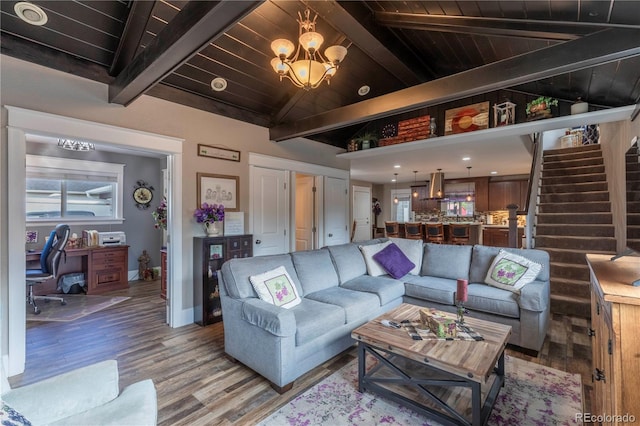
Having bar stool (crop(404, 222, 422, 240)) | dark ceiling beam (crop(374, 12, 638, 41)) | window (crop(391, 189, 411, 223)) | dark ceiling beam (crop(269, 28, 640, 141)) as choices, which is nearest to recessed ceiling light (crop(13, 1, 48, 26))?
dark ceiling beam (crop(269, 28, 640, 141))

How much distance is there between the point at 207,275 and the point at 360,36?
3.17m

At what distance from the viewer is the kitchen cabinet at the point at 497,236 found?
7398 mm

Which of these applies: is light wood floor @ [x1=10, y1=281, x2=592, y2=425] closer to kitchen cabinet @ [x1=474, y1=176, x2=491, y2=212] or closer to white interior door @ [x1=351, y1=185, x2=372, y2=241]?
kitchen cabinet @ [x1=474, y1=176, x2=491, y2=212]

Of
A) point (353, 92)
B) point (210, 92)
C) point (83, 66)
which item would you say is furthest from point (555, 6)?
point (83, 66)

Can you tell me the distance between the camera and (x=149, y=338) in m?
2.99

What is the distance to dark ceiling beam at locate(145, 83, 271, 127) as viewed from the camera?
10.5 ft

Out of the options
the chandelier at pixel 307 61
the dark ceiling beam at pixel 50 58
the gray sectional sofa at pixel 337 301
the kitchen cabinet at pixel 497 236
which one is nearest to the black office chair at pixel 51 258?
the dark ceiling beam at pixel 50 58

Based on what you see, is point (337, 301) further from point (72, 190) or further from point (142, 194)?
point (72, 190)

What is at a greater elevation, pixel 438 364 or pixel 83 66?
pixel 83 66

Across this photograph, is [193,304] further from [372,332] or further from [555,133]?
[555,133]

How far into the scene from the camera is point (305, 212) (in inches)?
209

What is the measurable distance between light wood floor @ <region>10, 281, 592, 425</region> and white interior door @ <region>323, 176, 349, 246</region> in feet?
8.91

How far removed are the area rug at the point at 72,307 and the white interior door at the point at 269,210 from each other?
229 cm

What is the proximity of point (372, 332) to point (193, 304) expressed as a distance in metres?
2.41
